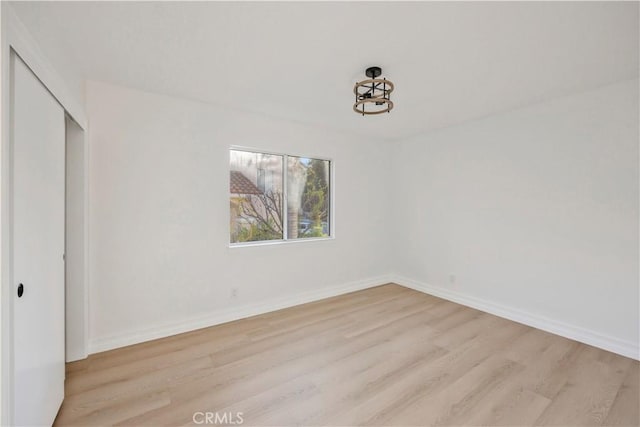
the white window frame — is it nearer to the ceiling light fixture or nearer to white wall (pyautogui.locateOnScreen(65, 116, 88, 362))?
white wall (pyautogui.locateOnScreen(65, 116, 88, 362))

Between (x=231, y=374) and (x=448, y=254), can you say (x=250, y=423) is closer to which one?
(x=231, y=374)

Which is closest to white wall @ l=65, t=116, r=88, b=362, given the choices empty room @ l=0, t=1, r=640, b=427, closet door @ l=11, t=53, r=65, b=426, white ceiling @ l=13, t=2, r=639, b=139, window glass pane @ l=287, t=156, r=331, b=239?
empty room @ l=0, t=1, r=640, b=427

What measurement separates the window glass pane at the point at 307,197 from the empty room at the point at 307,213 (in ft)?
0.10

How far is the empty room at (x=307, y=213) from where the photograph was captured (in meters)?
1.61

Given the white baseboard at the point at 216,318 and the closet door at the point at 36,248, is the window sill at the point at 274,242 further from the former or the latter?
the closet door at the point at 36,248

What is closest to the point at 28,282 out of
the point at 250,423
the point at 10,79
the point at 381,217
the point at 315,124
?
the point at 10,79

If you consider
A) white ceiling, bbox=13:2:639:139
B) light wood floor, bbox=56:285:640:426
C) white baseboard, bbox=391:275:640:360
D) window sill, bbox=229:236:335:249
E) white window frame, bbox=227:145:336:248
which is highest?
white ceiling, bbox=13:2:639:139

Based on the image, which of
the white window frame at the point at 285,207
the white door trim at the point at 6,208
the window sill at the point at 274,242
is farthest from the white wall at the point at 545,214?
the white door trim at the point at 6,208

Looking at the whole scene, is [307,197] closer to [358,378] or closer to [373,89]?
[373,89]

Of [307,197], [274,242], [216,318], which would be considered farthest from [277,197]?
[216,318]

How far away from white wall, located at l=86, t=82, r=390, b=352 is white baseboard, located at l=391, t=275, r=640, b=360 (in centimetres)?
195

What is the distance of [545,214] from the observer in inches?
117

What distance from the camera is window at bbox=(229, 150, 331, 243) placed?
3.35 m

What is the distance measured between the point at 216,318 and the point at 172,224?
1.17m
